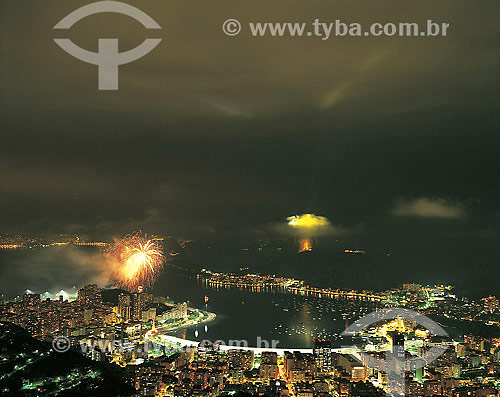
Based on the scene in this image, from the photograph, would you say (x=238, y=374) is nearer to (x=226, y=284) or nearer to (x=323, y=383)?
(x=323, y=383)

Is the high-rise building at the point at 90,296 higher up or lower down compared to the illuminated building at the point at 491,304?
higher up

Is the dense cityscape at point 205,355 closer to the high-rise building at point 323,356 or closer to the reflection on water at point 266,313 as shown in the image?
the high-rise building at point 323,356

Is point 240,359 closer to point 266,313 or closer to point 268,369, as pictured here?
point 268,369

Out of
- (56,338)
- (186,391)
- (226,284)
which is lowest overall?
(186,391)

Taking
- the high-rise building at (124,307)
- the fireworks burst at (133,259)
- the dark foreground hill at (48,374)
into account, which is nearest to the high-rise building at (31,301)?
the high-rise building at (124,307)

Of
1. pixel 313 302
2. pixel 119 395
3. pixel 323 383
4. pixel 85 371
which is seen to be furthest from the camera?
pixel 313 302

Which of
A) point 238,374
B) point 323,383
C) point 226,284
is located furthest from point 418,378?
point 226,284
